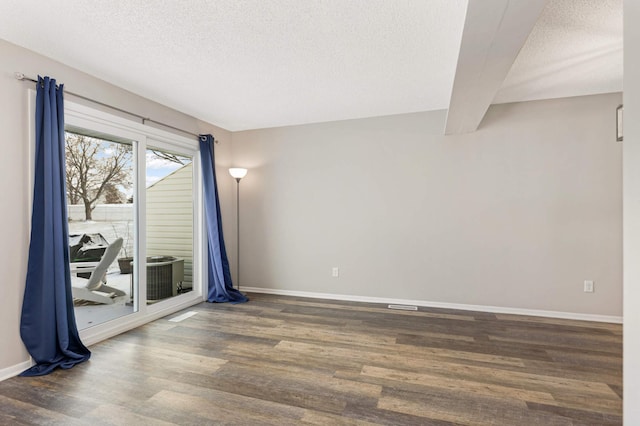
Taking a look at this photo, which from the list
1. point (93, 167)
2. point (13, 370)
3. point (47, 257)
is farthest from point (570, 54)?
point (13, 370)

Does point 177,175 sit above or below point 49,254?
above

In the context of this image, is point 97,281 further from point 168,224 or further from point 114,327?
point 168,224

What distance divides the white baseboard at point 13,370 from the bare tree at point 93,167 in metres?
1.28

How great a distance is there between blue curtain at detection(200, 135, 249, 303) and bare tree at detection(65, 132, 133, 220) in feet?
3.33

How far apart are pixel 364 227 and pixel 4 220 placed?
142 inches

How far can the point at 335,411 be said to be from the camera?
1979 millimetres

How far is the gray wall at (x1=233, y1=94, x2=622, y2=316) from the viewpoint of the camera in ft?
11.7

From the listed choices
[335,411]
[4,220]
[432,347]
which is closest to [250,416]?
[335,411]

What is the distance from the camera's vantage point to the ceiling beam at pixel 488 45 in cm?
165

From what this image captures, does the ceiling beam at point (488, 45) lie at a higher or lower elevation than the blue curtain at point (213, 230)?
higher

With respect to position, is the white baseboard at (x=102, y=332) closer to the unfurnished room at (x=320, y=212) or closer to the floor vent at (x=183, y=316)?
the unfurnished room at (x=320, y=212)

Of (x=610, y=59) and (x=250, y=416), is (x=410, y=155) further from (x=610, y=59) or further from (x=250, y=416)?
(x=250, y=416)

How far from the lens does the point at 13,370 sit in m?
2.41

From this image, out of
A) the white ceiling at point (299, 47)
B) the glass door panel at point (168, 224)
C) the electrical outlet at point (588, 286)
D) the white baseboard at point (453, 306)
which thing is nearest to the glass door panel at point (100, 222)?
the glass door panel at point (168, 224)
